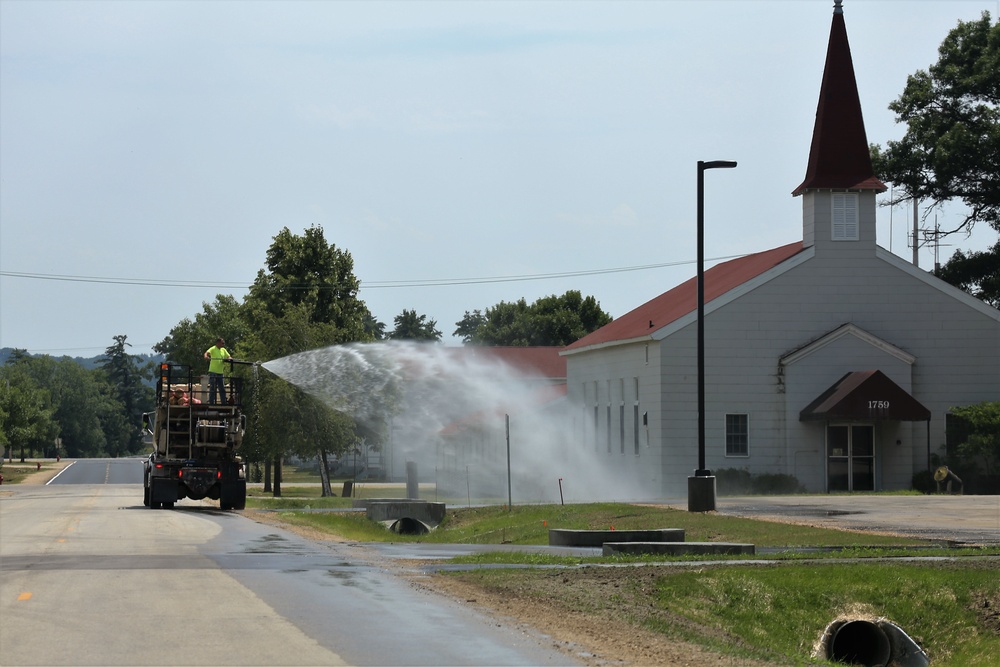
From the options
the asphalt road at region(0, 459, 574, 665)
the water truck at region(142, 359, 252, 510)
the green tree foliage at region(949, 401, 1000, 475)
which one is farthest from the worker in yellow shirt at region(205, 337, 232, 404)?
the green tree foliage at region(949, 401, 1000, 475)

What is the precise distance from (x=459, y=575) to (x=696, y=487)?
12.2 meters

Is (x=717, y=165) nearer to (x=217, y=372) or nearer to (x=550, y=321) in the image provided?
(x=217, y=372)

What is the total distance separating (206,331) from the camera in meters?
89.0

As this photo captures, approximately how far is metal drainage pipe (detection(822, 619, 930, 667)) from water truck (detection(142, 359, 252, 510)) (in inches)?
862

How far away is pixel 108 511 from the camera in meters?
34.0

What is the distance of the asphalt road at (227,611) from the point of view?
11.2 m

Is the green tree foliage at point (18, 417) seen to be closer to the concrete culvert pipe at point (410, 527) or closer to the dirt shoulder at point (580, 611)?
the concrete culvert pipe at point (410, 527)

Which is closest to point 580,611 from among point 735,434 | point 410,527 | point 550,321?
point 410,527

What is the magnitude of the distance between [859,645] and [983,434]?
29165mm

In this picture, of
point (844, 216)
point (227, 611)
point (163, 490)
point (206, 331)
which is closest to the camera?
point (227, 611)

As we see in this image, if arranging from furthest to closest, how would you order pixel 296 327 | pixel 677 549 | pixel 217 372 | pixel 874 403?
1. pixel 296 327
2. pixel 874 403
3. pixel 217 372
4. pixel 677 549

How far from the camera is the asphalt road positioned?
11219mm

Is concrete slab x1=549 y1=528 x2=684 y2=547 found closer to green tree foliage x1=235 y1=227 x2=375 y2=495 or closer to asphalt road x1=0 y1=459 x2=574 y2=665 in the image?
asphalt road x1=0 y1=459 x2=574 y2=665

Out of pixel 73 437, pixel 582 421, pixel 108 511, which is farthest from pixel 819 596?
pixel 73 437
